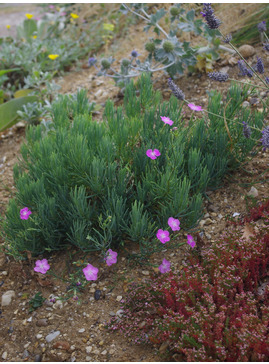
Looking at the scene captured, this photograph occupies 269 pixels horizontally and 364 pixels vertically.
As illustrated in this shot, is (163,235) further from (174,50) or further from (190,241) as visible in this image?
(174,50)

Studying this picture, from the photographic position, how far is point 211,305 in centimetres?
216

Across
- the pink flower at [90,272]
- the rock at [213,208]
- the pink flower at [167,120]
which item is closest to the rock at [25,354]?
the pink flower at [90,272]

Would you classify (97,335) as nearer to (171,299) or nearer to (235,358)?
(171,299)

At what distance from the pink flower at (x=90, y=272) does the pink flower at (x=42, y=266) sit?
29 cm

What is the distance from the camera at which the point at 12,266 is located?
296 cm

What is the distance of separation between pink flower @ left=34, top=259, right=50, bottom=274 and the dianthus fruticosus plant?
0.42 ft

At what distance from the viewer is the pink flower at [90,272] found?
8.32ft

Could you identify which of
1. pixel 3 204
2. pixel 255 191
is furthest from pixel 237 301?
pixel 3 204

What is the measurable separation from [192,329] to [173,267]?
470 mm

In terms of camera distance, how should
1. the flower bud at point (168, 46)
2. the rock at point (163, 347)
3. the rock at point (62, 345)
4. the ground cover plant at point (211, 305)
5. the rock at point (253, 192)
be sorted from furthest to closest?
the flower bud at point (168, 46) → the rock at point (253, 192) → the rock at point (62, 345) → the rock at point (163, 347) → the ground cover plant at point (211, 305)

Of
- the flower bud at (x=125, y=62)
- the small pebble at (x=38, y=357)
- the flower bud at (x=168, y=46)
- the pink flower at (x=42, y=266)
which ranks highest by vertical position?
the flower bud at (x=168, y=46)

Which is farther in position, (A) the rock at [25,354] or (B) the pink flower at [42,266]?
(B) the pink flower at [42,266]

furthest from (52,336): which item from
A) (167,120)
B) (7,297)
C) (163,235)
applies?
(167,120)

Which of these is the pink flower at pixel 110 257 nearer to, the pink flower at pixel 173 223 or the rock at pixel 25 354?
the pink flower at pixel 173 223
